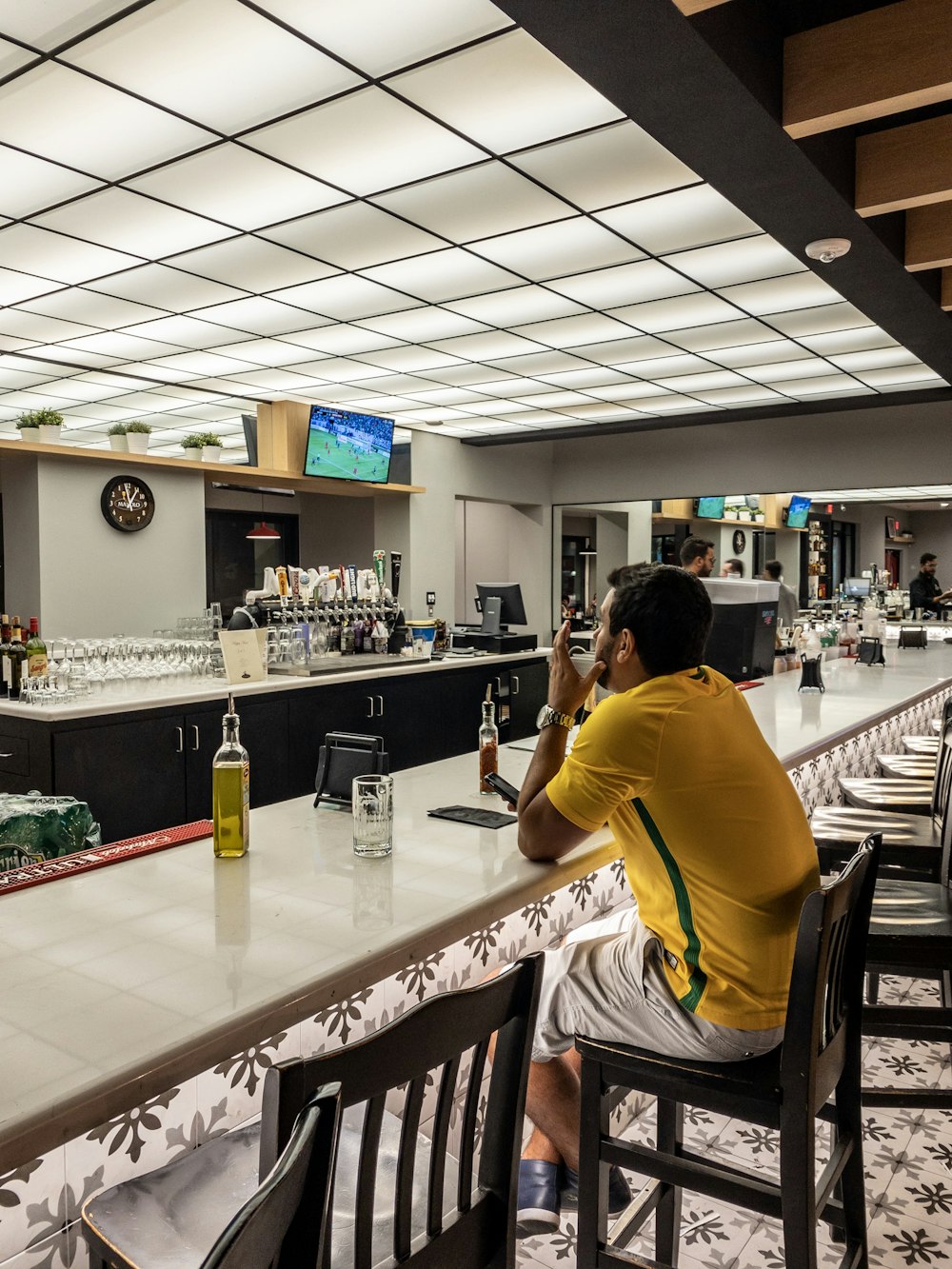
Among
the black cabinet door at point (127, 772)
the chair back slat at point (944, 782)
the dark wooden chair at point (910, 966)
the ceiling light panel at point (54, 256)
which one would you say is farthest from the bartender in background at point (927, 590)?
the dark wooden chair at point (910, 966)

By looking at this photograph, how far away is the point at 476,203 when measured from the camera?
3744 millimetres

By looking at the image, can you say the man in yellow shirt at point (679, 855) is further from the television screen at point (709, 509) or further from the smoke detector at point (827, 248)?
the television screen at point (709, 509)

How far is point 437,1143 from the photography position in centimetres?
107

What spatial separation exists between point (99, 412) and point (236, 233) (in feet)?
16.5

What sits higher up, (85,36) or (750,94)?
(85,36)

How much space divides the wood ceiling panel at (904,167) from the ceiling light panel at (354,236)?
5.85ft

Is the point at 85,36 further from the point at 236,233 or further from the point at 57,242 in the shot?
the point at 57,242

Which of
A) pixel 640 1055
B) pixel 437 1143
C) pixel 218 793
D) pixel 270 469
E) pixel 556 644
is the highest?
pixel 270 469

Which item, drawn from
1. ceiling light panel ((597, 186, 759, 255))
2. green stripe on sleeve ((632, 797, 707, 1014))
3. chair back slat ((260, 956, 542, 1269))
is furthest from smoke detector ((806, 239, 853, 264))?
chair back slat ((260, 956, 542, 1269))

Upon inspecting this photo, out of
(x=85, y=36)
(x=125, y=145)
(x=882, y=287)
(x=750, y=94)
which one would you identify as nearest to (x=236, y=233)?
(x=125, y=145)

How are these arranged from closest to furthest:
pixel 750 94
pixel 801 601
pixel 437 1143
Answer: pixel 437 1143 → pixel 750 94 → pixel 801 601

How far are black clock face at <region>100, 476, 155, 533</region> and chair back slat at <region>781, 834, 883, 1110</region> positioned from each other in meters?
5.49

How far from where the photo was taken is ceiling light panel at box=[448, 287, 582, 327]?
4.90 meters

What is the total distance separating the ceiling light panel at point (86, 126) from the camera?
2.88m
